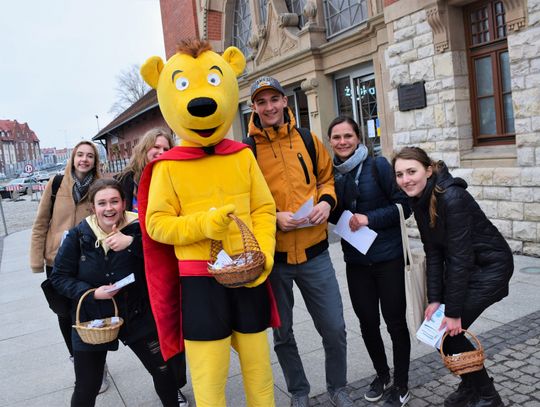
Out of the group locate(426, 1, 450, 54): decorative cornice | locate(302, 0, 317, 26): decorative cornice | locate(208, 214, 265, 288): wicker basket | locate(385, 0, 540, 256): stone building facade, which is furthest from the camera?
locate(302, 0, 317, 26): decorative cornice

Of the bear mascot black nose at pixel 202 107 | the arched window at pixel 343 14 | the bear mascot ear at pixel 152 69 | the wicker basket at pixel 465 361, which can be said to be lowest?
the wicker basket at pixel 465 361

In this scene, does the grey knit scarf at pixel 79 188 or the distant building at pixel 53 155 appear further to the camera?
the distant building at pixel 53 155

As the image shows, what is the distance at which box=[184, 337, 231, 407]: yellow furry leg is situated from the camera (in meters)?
2.44

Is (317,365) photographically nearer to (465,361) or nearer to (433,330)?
(433,330)

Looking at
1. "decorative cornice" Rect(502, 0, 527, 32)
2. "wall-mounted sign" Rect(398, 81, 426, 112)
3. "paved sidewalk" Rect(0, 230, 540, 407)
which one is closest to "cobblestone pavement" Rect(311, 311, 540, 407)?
"paved sidewalk" Rect(0, 230, 540, 407)

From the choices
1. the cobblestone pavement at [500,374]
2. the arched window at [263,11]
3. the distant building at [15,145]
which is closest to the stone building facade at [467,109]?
the cobblestone pavement at [500,374]

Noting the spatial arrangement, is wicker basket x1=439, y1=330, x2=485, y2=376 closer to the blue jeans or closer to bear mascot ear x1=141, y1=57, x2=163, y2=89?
the blue jeans

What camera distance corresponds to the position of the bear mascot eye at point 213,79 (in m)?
2.56

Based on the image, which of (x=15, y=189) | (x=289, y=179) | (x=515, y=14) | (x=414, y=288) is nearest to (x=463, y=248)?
(x=414, y=288)

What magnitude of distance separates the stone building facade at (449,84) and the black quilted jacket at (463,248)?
3.84 meters

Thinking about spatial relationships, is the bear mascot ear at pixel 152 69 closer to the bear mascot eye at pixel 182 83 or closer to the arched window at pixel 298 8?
the bear mascot eye at pixel 182 83

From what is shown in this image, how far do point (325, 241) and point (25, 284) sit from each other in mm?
6818

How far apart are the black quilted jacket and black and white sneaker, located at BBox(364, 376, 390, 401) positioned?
877 millimetres

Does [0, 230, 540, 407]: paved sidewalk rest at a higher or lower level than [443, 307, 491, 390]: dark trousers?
lower
